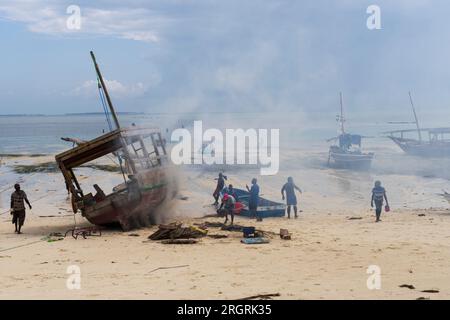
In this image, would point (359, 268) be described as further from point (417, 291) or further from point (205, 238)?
point (205, 238)

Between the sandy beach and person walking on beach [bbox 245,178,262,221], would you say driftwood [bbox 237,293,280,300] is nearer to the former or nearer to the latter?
the sandy beach

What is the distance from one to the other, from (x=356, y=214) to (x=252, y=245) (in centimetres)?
801

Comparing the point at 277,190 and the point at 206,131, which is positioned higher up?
the point at 206,131

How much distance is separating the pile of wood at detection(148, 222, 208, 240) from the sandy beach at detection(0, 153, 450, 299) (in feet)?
1.32

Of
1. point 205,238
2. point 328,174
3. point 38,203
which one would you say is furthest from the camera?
point 328,174

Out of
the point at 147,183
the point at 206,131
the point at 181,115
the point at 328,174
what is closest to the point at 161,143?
the point at 147,183

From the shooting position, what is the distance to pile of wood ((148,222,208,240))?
16547 millimetres

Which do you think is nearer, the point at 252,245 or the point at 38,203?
the point at 252,245

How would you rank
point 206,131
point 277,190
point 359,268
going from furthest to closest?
point 206,131 → point 277,190 → point 359,268

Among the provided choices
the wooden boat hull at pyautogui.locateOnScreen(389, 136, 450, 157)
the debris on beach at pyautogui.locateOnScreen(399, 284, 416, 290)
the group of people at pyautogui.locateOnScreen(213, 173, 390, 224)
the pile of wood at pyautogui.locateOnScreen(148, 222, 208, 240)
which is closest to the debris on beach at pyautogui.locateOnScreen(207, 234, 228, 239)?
the pile of wood at pyautogui.locateOnScreen(148, 222, 208, 240)

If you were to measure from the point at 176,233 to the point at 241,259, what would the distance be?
3.20 meters

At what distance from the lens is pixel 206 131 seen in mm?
58531

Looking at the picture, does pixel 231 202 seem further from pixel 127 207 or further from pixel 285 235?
pixel 127 207

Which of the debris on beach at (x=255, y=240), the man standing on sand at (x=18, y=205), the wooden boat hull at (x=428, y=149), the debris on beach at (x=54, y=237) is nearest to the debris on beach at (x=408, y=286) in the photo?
the debris on beach at (x=255, y=240)
